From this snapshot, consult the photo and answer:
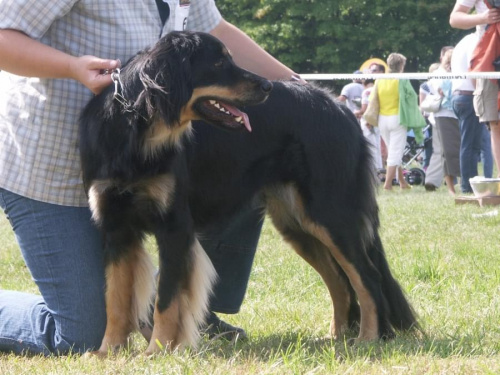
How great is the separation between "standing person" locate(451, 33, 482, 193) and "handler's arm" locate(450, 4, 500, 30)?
6.02 feet

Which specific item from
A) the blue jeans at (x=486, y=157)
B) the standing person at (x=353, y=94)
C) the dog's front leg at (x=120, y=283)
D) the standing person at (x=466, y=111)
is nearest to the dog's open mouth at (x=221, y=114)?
the dog's front leg at (x=120, y=283)

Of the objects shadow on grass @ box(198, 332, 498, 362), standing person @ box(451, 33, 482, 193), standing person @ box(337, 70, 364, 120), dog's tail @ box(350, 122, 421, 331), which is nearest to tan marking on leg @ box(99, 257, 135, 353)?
shadow on grass @ box(198, 332, 498, 362)

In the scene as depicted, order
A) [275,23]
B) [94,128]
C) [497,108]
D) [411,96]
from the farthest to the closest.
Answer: [275,23], [411,96], [497,108], [94,128]

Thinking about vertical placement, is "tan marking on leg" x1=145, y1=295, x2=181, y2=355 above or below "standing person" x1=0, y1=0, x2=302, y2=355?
below

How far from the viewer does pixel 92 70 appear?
382 centimetres

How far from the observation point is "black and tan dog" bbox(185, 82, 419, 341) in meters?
4.42

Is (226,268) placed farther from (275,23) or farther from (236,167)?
(275,23)

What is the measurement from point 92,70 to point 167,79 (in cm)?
35

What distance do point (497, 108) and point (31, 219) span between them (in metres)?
5.46

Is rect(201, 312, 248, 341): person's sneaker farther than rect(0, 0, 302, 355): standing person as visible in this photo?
Yes

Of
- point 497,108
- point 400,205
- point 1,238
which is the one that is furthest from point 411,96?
point 1,238

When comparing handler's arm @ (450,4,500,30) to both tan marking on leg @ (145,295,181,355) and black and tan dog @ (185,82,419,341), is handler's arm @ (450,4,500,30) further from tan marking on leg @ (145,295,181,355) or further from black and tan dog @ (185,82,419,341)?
tan marking on leg @ (145,295,181,355)

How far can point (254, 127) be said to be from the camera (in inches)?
175

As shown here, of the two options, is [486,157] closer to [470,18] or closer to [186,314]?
[470,18]
